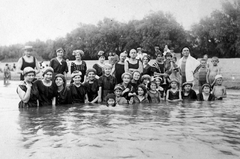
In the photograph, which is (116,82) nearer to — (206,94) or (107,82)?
(107,82)

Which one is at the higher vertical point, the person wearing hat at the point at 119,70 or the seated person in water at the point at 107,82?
the person wearing hat at the point at 119,70

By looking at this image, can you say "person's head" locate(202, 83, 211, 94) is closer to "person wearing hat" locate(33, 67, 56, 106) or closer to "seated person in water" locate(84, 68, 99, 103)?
"seated person in water" locate(84, 68, 99, 103)

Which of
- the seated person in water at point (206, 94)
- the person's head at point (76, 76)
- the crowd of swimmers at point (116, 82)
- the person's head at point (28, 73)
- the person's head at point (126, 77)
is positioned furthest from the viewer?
the seated person in water at point (206, 94)

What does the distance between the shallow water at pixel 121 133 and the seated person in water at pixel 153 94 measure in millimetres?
1177

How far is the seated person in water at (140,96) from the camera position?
9.32m

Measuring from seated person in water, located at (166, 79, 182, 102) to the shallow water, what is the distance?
155cm

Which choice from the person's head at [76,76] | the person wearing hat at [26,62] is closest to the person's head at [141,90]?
the person's head at [76,76]

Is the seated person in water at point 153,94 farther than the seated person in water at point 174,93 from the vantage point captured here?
No

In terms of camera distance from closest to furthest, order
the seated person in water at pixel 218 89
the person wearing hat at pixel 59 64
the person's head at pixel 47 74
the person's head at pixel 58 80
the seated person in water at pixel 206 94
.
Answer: the person's head at pixel 47 74, the person's head at pixel 58 80, the person wearing hat at pixel 59 64, the seated person in water at pixel 206 94, the seated person in water at pixel 218 89

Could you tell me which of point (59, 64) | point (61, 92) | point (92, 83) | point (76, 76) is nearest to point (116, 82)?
point (92, 83)

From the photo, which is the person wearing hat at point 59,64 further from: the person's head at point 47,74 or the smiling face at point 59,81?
the person's head at point 47,74

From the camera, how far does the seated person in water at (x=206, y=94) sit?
33.7 ft

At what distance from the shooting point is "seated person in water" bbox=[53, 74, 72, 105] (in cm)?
872

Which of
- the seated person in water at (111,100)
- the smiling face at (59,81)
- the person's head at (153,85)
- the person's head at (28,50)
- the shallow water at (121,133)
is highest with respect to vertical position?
the person's head at (28,50)
